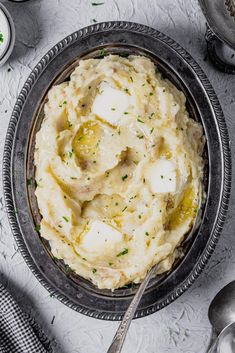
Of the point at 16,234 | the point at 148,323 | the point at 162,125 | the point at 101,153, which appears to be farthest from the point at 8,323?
the point at 162,125

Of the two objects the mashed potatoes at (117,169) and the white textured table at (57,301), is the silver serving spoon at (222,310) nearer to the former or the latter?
the white textured table at (57,301)

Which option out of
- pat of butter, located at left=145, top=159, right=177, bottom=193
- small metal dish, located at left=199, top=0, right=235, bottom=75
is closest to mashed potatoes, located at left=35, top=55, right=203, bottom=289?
pat of butter, located at left=145, top=159, right=177, bottom=193

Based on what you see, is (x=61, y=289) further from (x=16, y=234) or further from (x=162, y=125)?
(x=162, y=125)

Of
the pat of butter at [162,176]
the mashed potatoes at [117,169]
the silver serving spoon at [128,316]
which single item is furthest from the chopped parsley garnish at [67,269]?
the pat of butter at [162,176]

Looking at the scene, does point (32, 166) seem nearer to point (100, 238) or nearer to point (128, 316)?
point (100, 238)

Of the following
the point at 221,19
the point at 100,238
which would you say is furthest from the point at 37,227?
the point at 221,19

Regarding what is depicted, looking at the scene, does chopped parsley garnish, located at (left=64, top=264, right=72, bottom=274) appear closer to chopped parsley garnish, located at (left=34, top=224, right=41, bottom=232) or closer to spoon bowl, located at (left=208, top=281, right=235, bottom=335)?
chopped parsley garnish, located at (left=34, top=224, right=41, bottom=232)
